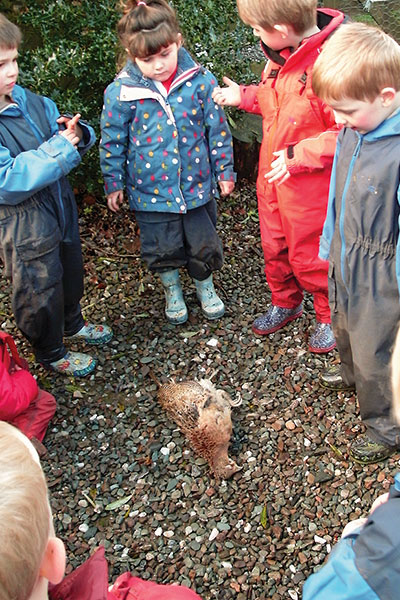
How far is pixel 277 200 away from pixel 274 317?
0.84 m

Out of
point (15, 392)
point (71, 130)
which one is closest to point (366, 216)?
point (71, 130)

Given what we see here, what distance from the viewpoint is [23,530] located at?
1154 mm

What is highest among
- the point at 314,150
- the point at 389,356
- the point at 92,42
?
the point at 92,42

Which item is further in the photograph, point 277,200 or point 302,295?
point 302,295

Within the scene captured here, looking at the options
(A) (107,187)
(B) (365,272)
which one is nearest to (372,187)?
(B) (365,272)

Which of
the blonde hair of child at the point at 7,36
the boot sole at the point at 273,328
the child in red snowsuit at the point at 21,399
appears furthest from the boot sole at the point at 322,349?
the blonde hair of child at the point at 7,36

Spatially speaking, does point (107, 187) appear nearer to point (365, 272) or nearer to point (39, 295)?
point (39, 295)

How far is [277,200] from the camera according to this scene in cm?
325

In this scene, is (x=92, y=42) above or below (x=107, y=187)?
above

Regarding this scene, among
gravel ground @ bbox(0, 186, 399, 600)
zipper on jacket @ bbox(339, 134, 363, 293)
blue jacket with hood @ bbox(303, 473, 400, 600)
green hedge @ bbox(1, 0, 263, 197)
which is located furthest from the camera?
green hedge @ bbox(1, 0, 263, 197)

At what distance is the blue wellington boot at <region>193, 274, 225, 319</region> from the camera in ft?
12.8

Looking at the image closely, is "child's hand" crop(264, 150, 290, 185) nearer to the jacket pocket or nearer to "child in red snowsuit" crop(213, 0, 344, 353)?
"child in red snowsuit" crop(213, 0, 344, 353)

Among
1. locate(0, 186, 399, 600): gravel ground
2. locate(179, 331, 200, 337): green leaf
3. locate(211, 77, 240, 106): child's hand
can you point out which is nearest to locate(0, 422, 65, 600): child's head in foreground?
locate(0, 186, 399, 600): gravel ground

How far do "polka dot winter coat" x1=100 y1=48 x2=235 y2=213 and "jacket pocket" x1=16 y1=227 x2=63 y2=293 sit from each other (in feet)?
1.75
